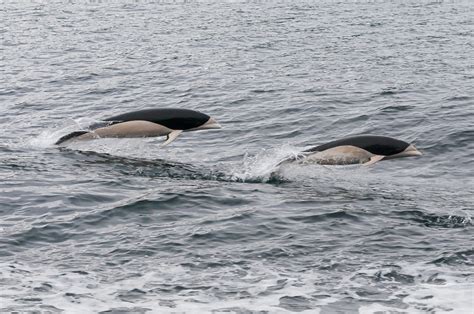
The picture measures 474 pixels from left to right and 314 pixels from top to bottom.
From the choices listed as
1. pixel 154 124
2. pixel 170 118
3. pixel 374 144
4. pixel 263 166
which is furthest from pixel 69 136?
pixel 374 144

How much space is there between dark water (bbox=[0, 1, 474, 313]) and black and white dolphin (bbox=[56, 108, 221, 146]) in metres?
0.71

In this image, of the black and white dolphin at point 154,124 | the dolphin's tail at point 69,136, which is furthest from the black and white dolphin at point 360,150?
the dolphin's tail at point 69,136

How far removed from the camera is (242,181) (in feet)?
66.1

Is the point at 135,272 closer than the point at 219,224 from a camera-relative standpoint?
Yes

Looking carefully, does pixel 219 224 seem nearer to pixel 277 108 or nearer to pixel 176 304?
pixel 176 304

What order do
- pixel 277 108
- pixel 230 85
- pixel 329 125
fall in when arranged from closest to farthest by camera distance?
1. pixel 329 125
2. pixel 277 108
3. pixel 230 85

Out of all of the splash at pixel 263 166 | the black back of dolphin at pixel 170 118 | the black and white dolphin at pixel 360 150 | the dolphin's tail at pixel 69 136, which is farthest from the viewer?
the dolphin's tail at pixel 69 136

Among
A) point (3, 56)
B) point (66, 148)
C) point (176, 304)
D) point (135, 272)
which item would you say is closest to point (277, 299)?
point (176, 304)

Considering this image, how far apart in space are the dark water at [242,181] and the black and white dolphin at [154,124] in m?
0.71

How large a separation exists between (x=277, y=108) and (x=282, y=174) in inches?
312

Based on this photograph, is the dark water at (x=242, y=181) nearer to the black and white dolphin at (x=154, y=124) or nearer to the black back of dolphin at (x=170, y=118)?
the black and white dolphin at (x=154, y=124)

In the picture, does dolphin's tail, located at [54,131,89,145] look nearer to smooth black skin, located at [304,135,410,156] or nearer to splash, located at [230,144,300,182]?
Answer: splash, located at [230,144,300,182]

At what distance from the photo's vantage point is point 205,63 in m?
36.1

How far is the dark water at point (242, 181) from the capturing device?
1394cm
